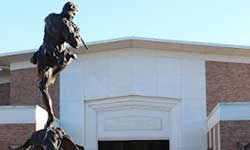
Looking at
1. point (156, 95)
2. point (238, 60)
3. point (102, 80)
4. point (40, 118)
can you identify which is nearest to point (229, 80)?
point (238, 60)

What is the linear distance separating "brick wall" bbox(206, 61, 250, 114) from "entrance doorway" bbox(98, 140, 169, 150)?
8.73 ft

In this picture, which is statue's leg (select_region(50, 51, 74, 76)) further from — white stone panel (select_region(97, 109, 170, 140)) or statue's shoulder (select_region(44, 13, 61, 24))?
white stone panel (select_region(97, 109, 170, 140))

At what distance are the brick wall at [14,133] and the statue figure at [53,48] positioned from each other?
16.2 m

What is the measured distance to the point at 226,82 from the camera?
30.8 m

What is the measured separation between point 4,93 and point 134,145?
8.64 metres

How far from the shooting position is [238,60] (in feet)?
102

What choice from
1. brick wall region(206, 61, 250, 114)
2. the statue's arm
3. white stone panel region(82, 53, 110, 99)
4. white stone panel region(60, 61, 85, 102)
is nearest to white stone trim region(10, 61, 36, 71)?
white stone panel region(60, 61, 85, 102)

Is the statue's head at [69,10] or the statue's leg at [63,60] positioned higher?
the statue's head at [69,10]

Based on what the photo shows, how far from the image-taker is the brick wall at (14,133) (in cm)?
2542

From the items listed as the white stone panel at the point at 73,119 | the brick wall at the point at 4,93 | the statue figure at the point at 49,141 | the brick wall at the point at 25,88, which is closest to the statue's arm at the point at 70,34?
the statue figure at the point at 49,141

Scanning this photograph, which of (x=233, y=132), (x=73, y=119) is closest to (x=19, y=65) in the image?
(x=73, y=119)

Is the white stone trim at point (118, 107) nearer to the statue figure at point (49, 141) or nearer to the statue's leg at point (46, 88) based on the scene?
the statue's leg at point (46, 88)

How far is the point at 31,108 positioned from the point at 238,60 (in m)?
10.8

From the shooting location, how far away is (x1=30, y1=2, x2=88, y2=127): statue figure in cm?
937
